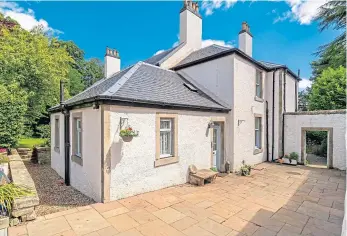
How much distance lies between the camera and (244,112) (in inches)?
431

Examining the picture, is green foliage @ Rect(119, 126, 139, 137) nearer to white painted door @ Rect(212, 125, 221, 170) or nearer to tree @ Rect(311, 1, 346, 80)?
white painted door @ Rect(212, 125, 221, 170)

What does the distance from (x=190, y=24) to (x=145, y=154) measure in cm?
1143

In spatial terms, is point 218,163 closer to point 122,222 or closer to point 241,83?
point 241,83

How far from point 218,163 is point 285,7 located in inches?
324

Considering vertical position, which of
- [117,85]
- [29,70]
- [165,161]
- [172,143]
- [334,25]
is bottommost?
[165,161]

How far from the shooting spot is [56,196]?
22.3ft

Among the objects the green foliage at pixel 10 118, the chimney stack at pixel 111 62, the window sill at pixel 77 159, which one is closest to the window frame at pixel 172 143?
the window sill at pixel 77 159

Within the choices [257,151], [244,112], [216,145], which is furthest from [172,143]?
[257,151]

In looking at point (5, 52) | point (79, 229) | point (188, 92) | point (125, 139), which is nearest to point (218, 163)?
point (188, 92)

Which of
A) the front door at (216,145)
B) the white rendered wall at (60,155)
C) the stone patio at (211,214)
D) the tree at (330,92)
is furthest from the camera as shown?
the tree at (330,92)

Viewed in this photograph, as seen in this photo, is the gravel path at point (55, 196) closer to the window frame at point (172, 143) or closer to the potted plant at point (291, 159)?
the window frame at point (172, 143)

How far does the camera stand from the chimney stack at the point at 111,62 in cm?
1705

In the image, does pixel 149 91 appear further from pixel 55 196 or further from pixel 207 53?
pixel 207 53

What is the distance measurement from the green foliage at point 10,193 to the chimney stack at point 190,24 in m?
12.9
